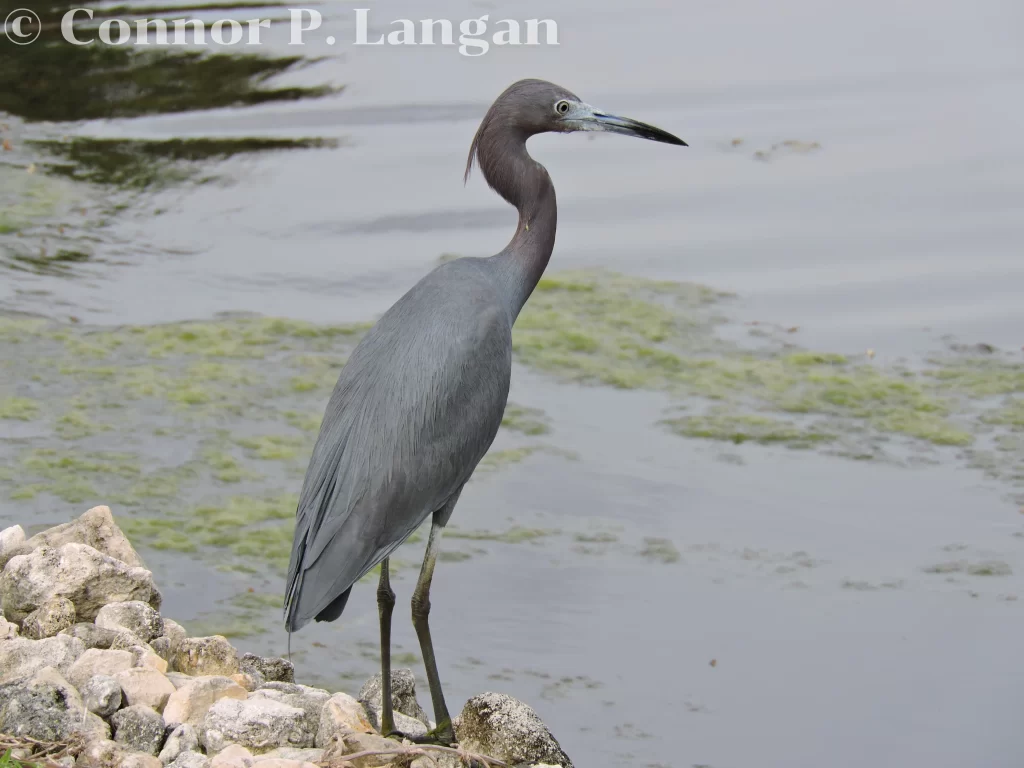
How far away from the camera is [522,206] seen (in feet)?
14.7

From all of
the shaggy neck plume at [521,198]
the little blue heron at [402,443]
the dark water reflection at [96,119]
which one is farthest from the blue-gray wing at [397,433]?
the dark water reflection at [96,119]

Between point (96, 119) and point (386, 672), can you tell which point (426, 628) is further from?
point (96, 119)

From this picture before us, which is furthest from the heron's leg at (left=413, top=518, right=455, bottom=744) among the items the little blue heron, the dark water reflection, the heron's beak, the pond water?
the dark water reflection

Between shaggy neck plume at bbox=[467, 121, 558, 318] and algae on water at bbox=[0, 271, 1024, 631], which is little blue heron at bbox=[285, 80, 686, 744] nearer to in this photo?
shaggy neck plume at bbox=[467, 121, 558, 318]

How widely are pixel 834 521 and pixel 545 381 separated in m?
1.85

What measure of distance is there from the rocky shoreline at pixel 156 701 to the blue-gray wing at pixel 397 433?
0.33m

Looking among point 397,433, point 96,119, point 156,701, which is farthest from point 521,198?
point 96,119

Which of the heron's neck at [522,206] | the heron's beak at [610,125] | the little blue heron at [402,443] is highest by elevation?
the heron's beak at [610,125]

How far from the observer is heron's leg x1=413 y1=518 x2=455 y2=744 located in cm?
399

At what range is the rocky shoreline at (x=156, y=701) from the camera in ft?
11.8

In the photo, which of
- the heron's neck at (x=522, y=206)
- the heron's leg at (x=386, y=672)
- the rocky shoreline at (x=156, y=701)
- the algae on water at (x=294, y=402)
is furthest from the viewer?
the algae on water at (x=294, y=402)

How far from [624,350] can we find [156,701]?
4.17 m

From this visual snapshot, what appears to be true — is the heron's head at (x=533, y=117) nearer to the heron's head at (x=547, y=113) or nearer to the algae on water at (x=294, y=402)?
the heron's head at (x=547, y=113)

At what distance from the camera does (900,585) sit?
5535mm
